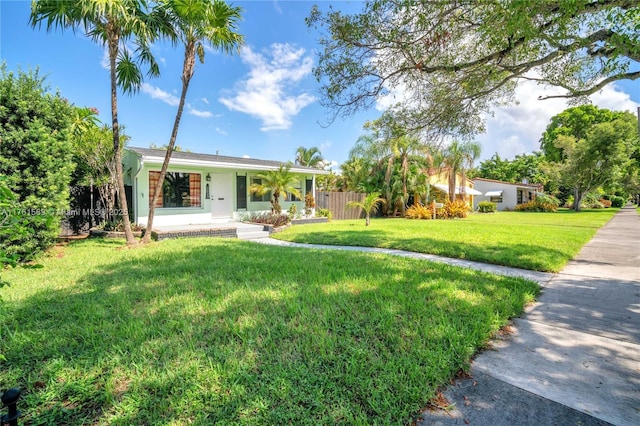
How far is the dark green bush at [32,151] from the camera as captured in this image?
6055mm

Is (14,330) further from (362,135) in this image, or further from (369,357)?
(362,135)

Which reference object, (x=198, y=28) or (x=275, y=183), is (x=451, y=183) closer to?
(x=275, y=183)

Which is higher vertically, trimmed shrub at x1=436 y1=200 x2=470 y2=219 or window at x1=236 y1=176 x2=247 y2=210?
window at x1=236 y1=176 x2=247 y2=210

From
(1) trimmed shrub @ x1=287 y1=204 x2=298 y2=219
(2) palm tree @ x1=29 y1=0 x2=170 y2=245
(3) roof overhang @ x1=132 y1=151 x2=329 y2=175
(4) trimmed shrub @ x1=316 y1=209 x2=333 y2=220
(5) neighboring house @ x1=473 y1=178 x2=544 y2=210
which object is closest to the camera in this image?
(2) palm tree @ x1=29 y1=0 x2=170 y2=245

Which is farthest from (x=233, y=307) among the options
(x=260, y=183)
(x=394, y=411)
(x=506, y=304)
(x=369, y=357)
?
(x=260, y=183)

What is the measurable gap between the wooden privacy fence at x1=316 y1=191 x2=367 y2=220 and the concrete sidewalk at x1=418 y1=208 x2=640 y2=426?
49.8 ft

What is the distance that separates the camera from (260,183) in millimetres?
15516

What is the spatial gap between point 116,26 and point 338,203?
47.9 ft

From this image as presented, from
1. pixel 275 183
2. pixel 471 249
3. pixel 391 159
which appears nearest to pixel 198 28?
pixel 275 183

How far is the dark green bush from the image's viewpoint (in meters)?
6.05

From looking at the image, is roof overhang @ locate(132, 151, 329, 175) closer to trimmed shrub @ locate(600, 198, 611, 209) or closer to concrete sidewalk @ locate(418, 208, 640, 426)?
concrete sidewalk @ locate(418, 208, 640, 426)

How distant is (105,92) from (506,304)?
35.4 feet

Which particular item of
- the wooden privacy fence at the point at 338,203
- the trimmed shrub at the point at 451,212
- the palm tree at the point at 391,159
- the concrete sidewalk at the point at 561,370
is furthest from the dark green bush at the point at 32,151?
the trimmed shrub at the point at 451,212

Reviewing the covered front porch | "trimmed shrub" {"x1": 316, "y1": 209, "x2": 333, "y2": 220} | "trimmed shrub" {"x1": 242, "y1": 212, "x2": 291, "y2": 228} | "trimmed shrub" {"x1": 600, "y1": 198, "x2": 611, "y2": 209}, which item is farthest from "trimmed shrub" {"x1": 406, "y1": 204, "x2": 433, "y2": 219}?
"trimmed shrub" {"x1": 600, "y1": 198, "x2": 611, "y2": 209}
